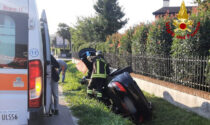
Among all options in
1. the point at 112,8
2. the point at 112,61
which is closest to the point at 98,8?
the point at 112,8

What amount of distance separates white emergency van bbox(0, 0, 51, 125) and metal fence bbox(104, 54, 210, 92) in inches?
161

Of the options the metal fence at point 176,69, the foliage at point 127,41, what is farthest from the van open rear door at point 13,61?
the foliage at point 127,41

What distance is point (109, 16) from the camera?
28.4 meters

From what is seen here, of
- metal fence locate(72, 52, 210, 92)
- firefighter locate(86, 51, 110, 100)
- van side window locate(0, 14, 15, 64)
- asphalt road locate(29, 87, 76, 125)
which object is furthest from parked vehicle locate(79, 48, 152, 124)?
van side window locate(0, 14, 15, 64)

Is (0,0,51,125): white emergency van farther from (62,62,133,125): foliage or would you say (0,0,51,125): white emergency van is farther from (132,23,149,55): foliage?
(132,23,149,55): foliage

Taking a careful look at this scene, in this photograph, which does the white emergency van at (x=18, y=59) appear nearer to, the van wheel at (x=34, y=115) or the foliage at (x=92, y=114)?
the van wheel at (x=34, y=115)

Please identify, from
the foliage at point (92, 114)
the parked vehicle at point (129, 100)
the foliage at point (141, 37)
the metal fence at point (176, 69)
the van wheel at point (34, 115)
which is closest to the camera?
the van wheel at point (34, 115)

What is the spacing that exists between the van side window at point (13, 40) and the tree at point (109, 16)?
24.9 m

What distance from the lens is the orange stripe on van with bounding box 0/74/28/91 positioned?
309 cm

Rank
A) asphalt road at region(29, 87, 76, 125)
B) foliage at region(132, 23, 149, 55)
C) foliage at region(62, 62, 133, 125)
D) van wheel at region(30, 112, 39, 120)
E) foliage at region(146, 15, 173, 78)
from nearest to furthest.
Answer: van wheel at region(30, 112, 39, 120), foliage at region(62, 62, 133, 125), asphalt road at region(29, 87, 76, 125), foliage at region(146, 15, 173, 78), foliage at region(132, 23, 149, 55)

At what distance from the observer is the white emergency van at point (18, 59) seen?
3.11m

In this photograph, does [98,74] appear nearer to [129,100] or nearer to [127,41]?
[129,100]

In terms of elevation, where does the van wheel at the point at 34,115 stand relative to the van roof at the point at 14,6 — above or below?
below

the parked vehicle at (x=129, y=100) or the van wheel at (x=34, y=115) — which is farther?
the parked vehicle at (x=129, y=100)
